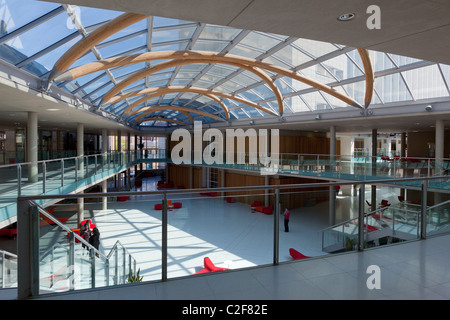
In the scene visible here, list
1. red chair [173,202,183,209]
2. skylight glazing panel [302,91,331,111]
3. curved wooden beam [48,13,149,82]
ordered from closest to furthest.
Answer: red chair [173,202,183,209]
curved wooden beam [48,13,149,82]
skylight glazing panel [302,91,331,111]

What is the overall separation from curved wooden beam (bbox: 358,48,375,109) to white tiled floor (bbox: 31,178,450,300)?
9932 millimetres

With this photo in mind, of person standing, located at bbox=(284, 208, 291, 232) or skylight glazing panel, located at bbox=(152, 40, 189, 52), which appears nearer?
person standing, located at bbox=(284, 208, 291, 232)

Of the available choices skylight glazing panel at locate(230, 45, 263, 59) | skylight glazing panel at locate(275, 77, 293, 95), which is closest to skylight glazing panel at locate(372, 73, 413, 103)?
skylight glazing panel at locate(275, 77, 293, 95)

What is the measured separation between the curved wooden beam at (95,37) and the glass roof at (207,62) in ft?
1.56

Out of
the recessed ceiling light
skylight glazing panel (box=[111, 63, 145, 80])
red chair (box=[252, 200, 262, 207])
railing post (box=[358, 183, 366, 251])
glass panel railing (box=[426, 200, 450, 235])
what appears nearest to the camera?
the recessed ceiling light

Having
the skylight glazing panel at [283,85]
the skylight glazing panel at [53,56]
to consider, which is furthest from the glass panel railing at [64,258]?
the skylight glazing panel at [283,85]

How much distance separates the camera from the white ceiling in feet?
9.90

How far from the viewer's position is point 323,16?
3.33 meters

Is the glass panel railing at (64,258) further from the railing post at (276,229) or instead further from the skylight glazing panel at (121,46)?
the skylight glazing panel at (121,46)

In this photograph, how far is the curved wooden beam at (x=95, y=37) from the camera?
8758 millimetres

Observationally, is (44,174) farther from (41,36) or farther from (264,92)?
(264,92)

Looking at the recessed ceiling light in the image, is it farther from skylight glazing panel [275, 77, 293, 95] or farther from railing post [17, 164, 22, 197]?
skylight glazing panel [275, 77, 293, 95]
